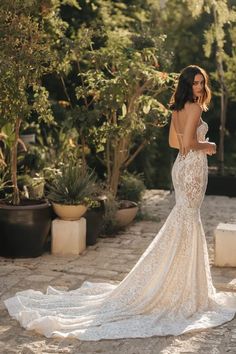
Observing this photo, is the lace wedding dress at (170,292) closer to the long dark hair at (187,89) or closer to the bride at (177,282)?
the bride at (177,282)

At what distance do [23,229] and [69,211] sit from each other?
58cm

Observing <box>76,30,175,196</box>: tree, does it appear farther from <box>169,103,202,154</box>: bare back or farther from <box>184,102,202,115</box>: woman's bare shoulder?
<box>184,102,202,115</box>: woman's bare shoulder

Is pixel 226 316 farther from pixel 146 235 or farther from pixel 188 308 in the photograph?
pixel 146 235

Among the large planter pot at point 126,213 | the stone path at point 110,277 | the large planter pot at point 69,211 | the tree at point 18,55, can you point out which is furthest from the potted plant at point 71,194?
the large planter pot at point 126,213

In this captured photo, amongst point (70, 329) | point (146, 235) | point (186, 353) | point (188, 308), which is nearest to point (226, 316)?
point (188, 308)

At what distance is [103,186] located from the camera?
877 centimetres

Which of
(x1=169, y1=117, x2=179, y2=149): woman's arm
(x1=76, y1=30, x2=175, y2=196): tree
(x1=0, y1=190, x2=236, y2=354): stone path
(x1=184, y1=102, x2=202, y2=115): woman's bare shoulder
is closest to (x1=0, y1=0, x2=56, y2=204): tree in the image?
(x1=76, y1=30, x2=175, y2=196): tree

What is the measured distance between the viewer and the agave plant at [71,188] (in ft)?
24.2

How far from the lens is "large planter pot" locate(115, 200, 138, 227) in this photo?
8.63m

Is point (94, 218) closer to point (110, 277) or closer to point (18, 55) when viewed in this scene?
point (110, 277)

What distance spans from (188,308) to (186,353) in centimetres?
76

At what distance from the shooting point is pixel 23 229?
277 inches

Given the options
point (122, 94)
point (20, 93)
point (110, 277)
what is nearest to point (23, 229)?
point (110, 277)

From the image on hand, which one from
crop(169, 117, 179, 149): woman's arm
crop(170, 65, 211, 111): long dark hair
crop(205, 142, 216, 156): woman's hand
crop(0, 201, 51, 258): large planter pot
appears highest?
crop(170, 65, 211, 111): long dark hair
